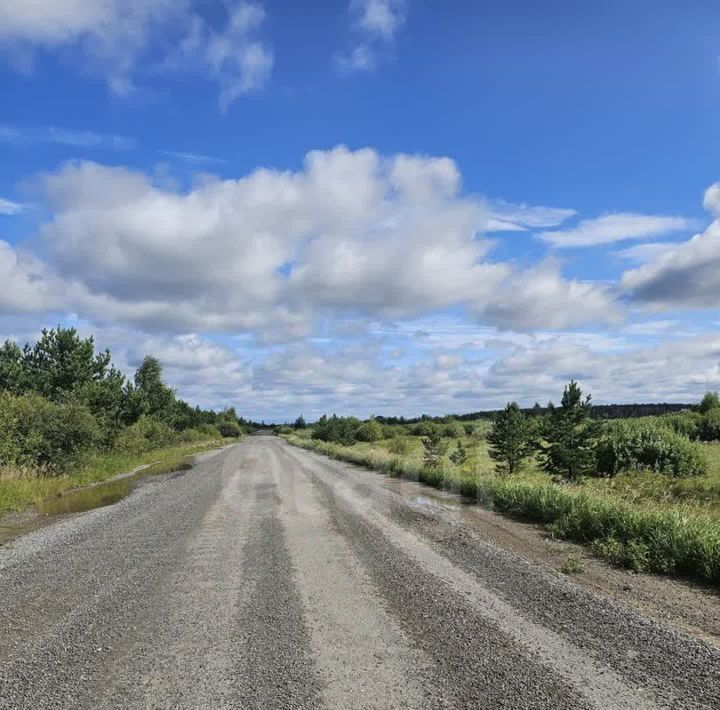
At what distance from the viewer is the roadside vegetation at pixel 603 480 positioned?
811 cm

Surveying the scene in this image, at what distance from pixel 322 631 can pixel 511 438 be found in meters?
23.4

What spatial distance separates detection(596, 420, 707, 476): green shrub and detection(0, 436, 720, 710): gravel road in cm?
2129

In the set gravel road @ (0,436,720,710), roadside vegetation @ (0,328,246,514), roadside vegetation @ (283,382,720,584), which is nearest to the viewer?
gravel road @ (0,436,720,710)

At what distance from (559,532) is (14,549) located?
9.52 m

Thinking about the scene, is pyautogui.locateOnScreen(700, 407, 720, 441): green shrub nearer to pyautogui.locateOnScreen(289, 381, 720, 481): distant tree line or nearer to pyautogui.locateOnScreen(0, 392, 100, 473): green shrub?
pyautogui.locateOnScreen(289, 381, 720, 481): distant tree line

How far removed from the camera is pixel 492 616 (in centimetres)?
576

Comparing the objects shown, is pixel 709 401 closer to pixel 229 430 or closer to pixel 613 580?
pixel 613 580

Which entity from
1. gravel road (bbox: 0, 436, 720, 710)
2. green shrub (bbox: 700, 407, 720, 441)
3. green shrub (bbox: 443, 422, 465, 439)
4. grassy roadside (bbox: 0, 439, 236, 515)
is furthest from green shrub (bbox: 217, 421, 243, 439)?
gravel road (bbox: 0, 436, 720, 710)

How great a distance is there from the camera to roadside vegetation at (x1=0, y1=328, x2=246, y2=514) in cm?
2161

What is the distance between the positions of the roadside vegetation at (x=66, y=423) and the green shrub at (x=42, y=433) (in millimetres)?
37

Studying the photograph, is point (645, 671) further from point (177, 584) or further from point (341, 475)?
point (341, 475)

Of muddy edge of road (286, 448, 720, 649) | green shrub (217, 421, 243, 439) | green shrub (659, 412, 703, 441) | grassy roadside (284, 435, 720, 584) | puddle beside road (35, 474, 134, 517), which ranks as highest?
green shrub (659, 412, 703, 441)

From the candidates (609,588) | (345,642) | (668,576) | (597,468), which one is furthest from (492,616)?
(597,468)

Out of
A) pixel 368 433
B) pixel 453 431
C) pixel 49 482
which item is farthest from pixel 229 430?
pixel 49 482
